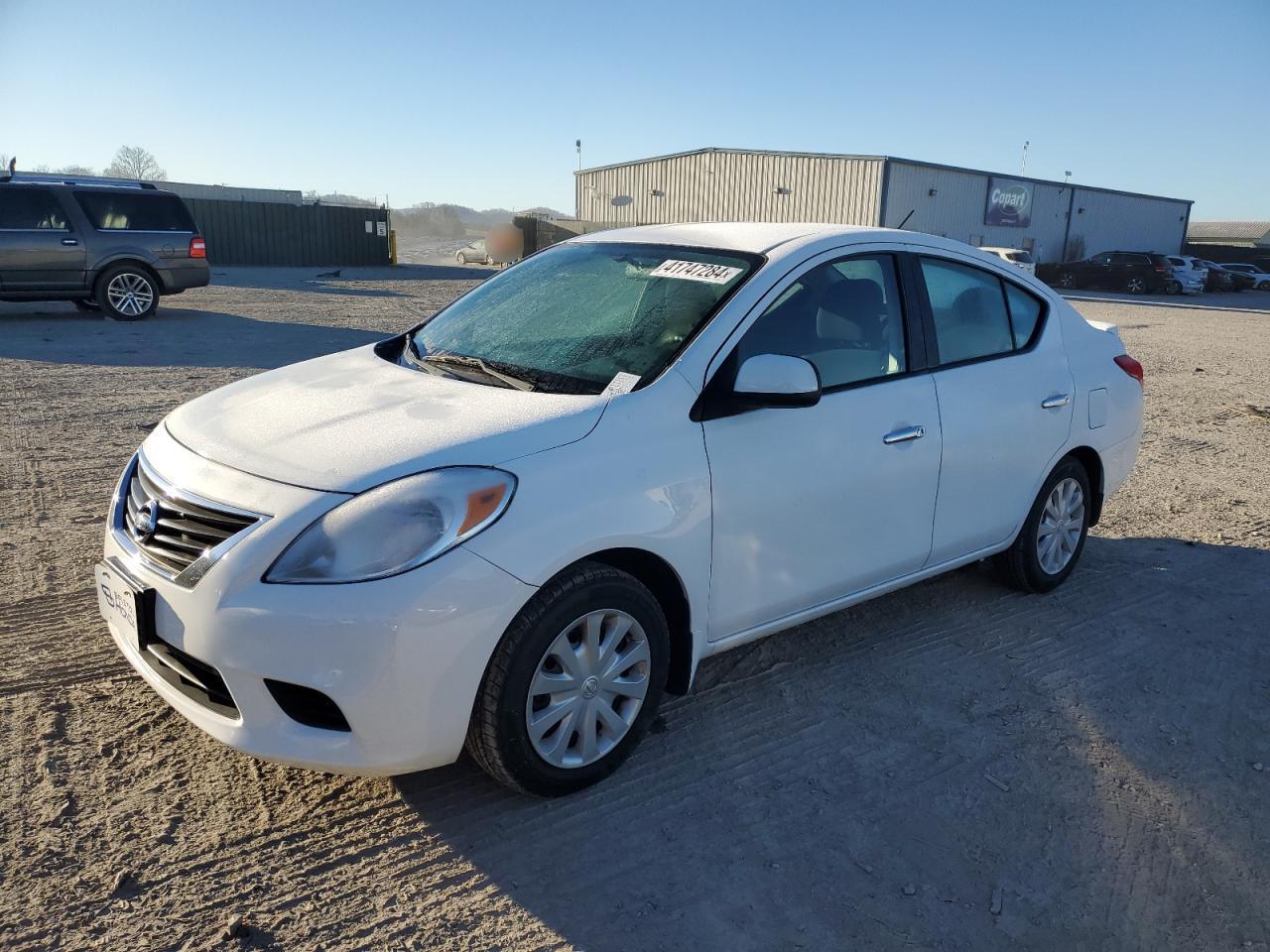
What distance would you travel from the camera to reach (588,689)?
2887mm

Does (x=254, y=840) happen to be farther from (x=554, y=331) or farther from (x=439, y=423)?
(x=554, y=331)

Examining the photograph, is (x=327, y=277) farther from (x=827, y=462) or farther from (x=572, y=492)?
(x=572, y=492)

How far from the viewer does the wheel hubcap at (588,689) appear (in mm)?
2805

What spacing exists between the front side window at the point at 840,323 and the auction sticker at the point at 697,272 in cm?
21

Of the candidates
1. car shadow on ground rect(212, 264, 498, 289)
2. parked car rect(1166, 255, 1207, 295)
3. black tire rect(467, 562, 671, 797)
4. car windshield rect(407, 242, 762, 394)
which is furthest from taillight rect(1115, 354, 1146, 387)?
parked car rect(1166, 255, 1207, 295)

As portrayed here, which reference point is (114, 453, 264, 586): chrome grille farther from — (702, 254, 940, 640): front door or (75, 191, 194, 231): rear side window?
(75, 191, 194, 231): rear side window

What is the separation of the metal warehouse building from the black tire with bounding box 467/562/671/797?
30717 millimetres

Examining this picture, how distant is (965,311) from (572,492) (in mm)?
2269

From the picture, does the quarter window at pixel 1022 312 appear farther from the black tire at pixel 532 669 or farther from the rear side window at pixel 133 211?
the rear side window at pixel 133 211

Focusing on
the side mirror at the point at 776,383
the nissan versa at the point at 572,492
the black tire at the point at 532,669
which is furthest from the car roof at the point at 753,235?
the black tire at the point at 532,669

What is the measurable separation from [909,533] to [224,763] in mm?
2598

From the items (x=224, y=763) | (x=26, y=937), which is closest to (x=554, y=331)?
(x=224, y=763)

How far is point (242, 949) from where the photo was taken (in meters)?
2.33

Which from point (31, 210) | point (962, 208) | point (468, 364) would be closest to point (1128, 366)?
point (468, 364)
